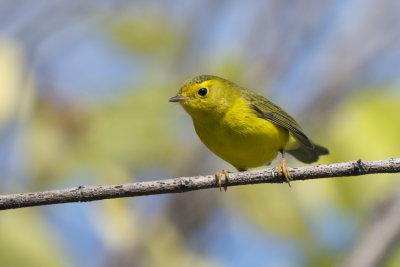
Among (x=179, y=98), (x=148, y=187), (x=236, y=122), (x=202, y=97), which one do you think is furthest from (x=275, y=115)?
(x=148, y=187)

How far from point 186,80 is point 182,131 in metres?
0.79

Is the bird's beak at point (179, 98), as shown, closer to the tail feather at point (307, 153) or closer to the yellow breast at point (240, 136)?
the yellow breast at point (240, 136)

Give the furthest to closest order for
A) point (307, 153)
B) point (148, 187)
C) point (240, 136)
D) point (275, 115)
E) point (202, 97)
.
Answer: point (307, 153), point (275, 115), point (202, 97), point (240, 136), point (148, 187)

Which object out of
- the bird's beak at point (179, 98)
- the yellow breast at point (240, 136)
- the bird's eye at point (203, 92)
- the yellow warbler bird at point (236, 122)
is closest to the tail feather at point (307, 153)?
the yellow warbler bird at point (236, 122)

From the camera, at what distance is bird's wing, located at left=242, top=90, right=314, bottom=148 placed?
5652mm

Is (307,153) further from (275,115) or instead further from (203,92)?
(203,92)

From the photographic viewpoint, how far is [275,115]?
225 inches

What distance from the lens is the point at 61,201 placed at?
3137 mm

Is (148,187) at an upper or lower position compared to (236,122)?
lower

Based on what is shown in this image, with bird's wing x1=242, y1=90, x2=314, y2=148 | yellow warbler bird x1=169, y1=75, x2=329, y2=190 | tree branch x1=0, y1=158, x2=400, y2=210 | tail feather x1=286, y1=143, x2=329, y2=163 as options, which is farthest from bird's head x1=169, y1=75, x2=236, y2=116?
tree branch x1=0, y1=158, x2=400, y2=210

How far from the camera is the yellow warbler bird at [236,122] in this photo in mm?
5309

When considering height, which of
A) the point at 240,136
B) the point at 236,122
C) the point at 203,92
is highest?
the point at 203,92

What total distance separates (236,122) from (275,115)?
570mm

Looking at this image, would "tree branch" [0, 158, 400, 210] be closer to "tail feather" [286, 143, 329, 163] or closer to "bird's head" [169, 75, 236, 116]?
"bird's head" [169, 75, 236, 116]
